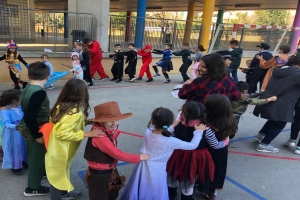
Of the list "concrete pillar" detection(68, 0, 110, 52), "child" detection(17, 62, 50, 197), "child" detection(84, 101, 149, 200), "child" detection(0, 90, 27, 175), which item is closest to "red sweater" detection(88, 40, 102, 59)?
"concrete pillar" detection(68, 0, 110, 52)

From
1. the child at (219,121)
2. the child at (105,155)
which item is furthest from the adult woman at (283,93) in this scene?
the child at (105,155)

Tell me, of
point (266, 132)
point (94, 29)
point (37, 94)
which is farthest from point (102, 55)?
point (37, 94)

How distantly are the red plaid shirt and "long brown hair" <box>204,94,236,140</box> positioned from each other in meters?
0.19

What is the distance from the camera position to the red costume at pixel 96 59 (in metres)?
8.48

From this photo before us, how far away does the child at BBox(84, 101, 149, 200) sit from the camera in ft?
6.84

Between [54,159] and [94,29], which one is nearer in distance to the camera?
[54,159]

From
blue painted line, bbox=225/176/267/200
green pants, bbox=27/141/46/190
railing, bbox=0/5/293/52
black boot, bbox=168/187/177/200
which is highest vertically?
railing, bbox=0/5/293/52

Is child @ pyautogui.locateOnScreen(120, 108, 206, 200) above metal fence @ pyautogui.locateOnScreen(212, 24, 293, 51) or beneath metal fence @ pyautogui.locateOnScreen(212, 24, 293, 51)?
beneath

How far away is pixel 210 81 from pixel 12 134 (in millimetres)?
2338

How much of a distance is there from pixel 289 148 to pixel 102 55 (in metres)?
6.68

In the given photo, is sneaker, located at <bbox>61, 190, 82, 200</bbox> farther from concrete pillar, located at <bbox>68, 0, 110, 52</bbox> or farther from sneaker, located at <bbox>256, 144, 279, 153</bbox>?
concrete pillar, located at <bbox>68, 0, 110, 52</bbox>

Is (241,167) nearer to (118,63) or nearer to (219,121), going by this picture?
(219,121)

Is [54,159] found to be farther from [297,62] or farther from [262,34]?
[262,34]

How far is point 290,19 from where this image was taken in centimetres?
5806
